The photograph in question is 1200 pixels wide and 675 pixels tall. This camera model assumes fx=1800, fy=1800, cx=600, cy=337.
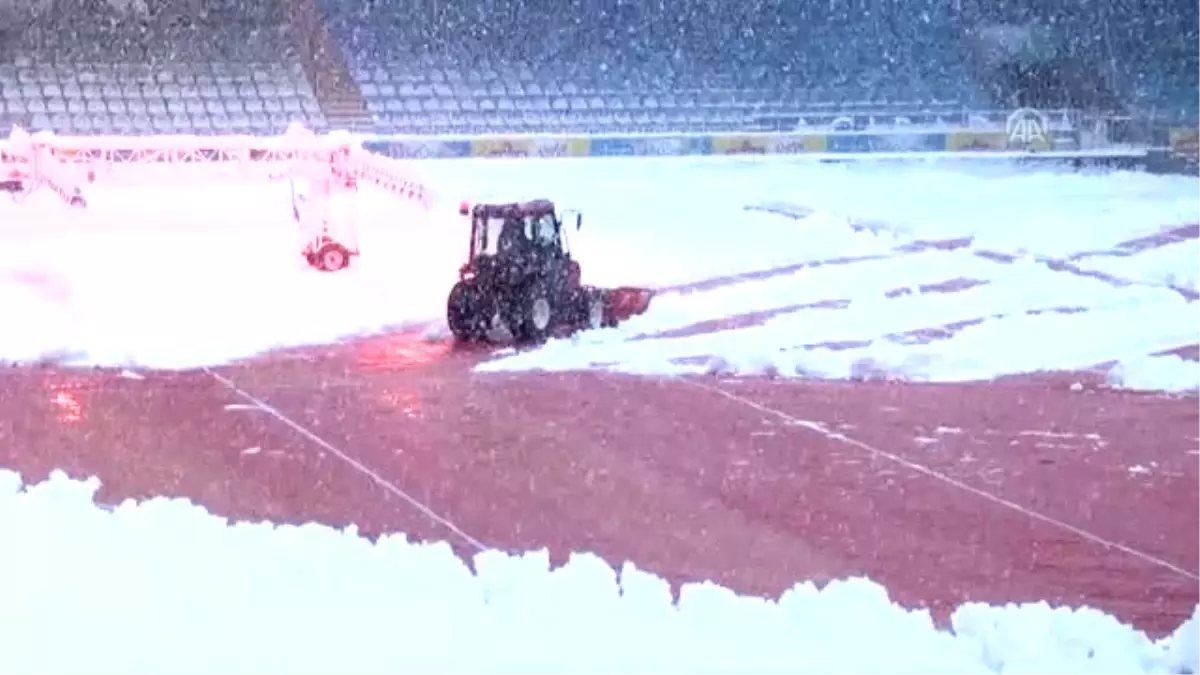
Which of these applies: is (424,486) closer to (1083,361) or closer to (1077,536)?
(1077,536)

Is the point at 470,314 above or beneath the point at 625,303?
above

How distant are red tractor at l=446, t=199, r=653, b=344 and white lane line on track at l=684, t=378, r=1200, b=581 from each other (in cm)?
257

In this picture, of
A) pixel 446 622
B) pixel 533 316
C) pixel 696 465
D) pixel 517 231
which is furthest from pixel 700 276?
pixel 446 622

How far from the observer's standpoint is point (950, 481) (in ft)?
33.6

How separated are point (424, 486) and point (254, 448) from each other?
1587 mm

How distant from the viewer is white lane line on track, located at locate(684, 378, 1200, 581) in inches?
335

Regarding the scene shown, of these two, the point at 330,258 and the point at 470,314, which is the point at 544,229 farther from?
the point at 330,258

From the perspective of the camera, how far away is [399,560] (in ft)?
23.1

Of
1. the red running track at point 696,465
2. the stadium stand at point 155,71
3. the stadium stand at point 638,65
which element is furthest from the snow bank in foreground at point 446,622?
the stadium stand at point 638,65

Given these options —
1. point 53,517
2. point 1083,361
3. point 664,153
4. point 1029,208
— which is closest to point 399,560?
point 53,517

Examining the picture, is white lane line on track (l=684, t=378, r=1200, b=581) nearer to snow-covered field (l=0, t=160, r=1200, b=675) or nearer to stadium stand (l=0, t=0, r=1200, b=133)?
snow-covered field (l=0, t=160, r=1200, b=675)

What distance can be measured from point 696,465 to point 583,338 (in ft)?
18.3

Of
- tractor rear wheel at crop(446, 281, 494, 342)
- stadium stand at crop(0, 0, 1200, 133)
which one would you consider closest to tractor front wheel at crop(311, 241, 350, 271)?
tractor rear wheel at crop(446, 281, 494, 342)

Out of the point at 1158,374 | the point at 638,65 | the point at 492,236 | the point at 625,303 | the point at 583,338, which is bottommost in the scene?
the point at 1158,374
